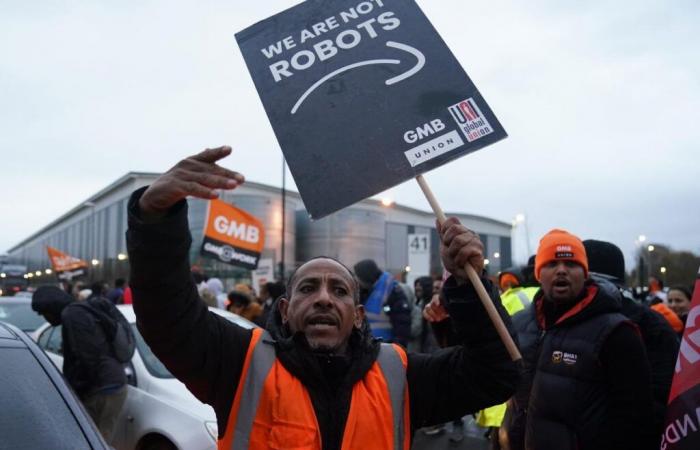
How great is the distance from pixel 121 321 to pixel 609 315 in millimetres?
4021

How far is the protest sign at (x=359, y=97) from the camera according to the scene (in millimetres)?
2430

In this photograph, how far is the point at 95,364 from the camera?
5414mm

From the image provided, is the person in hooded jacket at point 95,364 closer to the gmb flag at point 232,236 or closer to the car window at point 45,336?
the car window at point 45,336

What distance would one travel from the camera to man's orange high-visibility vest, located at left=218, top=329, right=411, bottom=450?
2.06 metres

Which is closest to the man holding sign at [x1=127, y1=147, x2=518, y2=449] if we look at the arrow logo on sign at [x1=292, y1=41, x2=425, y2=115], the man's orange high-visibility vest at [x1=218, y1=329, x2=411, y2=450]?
the man's orange high-visibility vest at [x1=218, y1=329, x2=411, y2=450]

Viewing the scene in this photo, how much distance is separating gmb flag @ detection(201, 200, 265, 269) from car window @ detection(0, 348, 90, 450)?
374 inches

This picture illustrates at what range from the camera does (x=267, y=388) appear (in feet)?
6.98

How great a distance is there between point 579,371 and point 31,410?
7.69 ft

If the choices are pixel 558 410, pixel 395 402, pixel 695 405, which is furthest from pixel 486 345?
pixel 558 410

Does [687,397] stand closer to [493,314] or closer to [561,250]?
→ [493,314]

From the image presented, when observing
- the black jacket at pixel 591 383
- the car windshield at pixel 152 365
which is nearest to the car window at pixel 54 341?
the car windshield at pixel 152 365

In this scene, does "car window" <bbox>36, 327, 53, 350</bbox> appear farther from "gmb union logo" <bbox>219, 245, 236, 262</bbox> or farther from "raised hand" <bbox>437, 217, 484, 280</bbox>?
"raised hand" <bbox>437, 217, 484, 280</bbox>

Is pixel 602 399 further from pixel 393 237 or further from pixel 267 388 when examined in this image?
pixel 393 237

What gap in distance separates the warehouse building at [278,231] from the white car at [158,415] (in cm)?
4884
